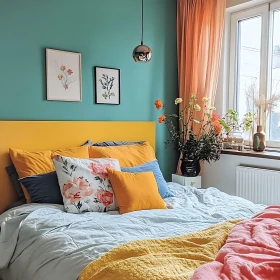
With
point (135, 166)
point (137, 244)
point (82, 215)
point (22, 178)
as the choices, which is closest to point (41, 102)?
point (22, 178)

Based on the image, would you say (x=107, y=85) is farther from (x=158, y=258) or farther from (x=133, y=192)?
(x=158, y=258)

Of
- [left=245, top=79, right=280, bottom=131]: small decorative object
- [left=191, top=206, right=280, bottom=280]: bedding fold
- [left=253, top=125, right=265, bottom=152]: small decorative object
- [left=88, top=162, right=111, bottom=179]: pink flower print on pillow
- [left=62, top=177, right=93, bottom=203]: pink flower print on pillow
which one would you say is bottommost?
[left=191, top=206, right=280, bottom=280]: bedding fold

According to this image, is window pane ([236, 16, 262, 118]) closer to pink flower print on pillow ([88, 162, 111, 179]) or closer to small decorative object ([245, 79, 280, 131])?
small decorative object ([245, 79, 280, 131])

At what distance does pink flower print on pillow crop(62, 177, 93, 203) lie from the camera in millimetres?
1997

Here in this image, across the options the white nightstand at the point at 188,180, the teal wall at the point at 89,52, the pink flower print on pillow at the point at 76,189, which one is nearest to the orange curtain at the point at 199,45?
the teal wall at the point at 89,52

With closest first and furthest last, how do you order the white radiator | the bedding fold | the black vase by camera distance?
the bedding fold < the white radiator < the black vase

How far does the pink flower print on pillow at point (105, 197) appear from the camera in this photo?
2049mm

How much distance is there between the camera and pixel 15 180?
88.3 inches

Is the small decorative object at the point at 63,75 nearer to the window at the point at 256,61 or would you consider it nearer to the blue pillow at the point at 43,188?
the blue pillow at the point at 43,188

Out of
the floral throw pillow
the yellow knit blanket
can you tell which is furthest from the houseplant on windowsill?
the yellow knit blanket

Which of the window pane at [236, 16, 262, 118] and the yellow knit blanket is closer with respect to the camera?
the yellow knit blanket

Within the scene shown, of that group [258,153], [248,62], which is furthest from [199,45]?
[258,153]

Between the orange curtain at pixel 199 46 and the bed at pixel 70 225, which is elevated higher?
the orange curtain at pixel 199 46

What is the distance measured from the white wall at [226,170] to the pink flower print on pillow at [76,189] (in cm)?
155
